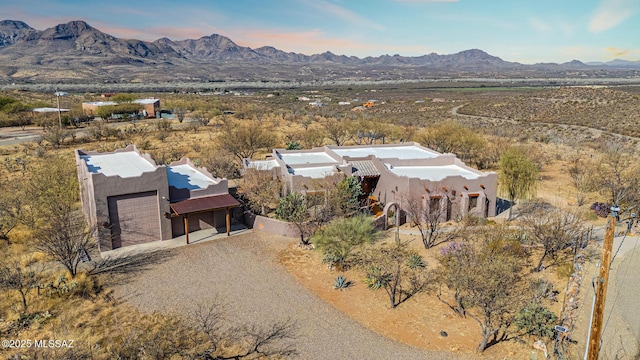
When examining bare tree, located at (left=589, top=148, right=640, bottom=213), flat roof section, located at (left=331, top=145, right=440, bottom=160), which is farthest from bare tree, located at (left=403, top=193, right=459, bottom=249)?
bare tree, located at (left=589, top=148, right=640, bottom=213)

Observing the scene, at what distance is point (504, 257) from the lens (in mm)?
17828

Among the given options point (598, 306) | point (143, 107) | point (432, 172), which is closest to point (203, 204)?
point (432, 172)

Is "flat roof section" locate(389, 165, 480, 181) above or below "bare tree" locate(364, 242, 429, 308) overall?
above

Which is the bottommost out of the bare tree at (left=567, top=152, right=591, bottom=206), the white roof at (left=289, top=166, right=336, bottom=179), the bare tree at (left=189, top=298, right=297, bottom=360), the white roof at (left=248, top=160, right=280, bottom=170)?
the bare tree at (left=189, top=298, right=297, bottom=360)

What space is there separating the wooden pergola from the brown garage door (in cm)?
102

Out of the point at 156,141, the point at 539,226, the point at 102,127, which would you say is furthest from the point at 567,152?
the point at 102,127

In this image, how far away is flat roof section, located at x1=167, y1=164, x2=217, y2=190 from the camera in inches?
946

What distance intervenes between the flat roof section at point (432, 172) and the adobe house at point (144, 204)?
11.1m

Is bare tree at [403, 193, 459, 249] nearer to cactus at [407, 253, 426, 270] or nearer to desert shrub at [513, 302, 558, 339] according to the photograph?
cactus at [407, 253, 426, 270]

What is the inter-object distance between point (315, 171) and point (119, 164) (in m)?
11.3

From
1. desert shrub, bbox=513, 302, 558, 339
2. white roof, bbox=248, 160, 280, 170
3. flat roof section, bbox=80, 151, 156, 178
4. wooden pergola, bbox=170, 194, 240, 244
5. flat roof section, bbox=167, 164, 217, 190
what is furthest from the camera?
white roof, bbox=248, 160, 280, 170

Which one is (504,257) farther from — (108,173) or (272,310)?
(108,173)

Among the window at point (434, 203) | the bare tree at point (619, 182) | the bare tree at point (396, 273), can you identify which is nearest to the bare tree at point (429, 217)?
the window at point (434, 203)

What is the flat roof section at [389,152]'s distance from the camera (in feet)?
104
